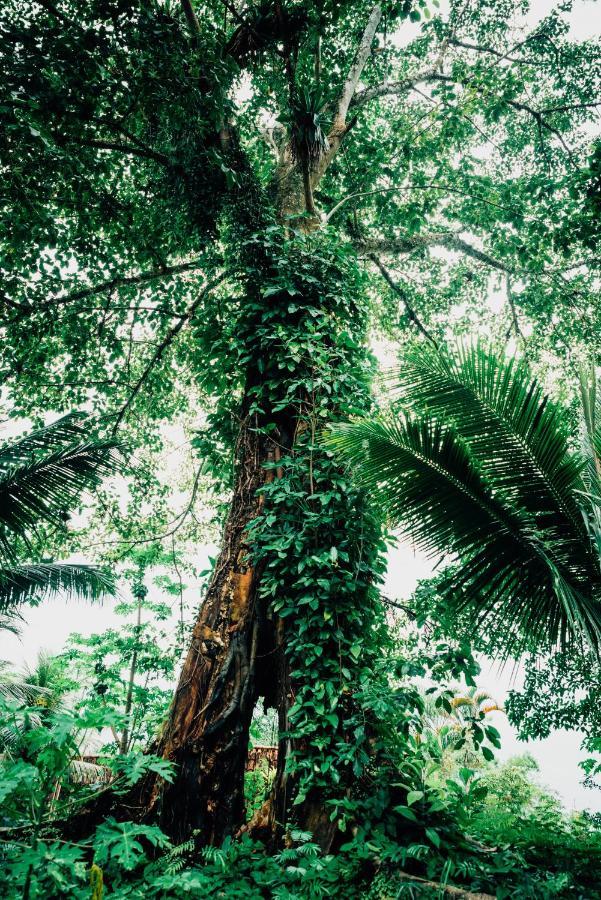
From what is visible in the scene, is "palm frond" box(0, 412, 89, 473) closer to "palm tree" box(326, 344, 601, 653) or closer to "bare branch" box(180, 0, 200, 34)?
"palm tree" box(326, 344, 601, 653)

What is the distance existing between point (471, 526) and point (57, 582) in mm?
5251

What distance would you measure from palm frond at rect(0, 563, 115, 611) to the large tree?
70.9 inches

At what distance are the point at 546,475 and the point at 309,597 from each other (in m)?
1.62

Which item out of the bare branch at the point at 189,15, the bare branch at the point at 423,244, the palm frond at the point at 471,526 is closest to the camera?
the palm frond at the point at 471,526

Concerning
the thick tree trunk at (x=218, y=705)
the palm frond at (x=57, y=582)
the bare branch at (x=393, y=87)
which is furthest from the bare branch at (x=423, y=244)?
the palm frond at (x=57, y=582)

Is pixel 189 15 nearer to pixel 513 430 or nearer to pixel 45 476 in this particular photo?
pixel 45 476

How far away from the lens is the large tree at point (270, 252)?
3.29 metres

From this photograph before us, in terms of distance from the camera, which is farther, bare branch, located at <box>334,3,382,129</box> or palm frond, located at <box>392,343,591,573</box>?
bare branch, located at <box>334,3,382,129</box>

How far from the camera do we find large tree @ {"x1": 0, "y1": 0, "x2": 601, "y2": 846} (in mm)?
3285

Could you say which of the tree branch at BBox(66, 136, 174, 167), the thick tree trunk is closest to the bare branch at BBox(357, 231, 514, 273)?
the tree branch at BBox(66, 136, 174, 167)

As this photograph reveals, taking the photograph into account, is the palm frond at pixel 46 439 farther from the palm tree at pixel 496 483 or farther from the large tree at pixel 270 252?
the palm tree at pixel 496 483

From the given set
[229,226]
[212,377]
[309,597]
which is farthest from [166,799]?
[229,226]

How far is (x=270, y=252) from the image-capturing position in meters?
4.57

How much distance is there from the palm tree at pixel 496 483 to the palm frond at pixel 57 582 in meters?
4.68
